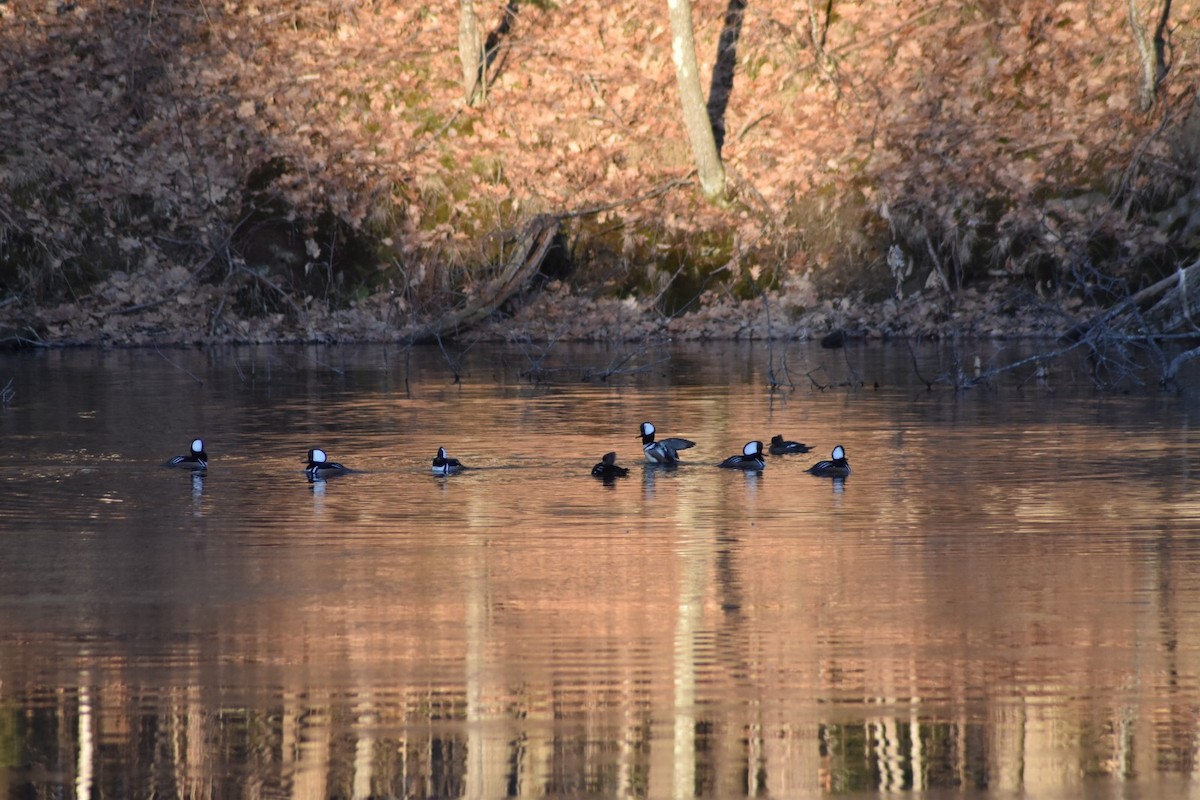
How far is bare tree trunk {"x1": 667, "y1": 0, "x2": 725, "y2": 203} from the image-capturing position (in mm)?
31797

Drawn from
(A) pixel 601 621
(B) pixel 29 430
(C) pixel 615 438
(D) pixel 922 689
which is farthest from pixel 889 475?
(B) pixel 29 430

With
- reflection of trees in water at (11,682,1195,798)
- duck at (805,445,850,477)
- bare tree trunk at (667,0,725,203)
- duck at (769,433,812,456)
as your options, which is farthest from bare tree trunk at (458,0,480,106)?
reflection of trees in water at (11,682,1195,798)

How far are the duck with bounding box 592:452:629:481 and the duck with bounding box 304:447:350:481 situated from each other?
7.29ft

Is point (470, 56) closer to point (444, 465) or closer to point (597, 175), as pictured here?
point (597, 175)

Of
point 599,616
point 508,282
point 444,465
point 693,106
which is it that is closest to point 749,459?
point 444,465

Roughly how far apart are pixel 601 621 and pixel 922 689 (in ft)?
6.67

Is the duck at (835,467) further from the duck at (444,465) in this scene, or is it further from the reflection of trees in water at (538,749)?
the reflection of trees in water at (538,749)

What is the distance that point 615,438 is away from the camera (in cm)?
1819

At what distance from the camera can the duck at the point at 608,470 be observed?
15172 millimetres

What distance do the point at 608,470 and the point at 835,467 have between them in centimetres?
192

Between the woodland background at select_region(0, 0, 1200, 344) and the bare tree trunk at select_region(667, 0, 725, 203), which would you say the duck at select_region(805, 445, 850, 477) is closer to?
the woodland background at select_region(0, 0, 1200, 344)

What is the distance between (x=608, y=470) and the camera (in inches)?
598

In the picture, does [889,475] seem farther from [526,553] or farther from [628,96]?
[628,96]

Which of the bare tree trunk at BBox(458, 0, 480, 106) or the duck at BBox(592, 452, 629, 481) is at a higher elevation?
the bare tree trunk at BBox(458, 0, 480, 106)
